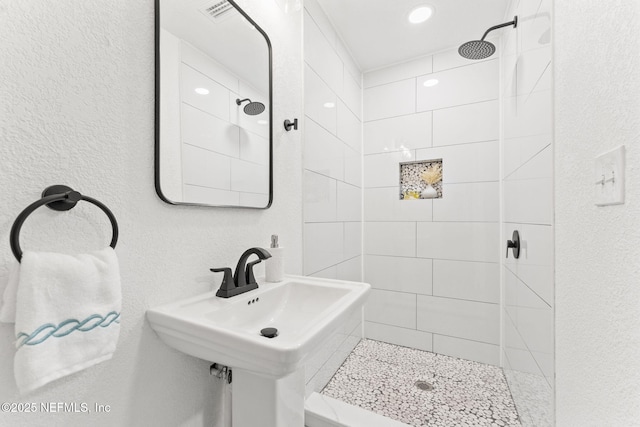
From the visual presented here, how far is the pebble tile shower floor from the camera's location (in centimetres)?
148

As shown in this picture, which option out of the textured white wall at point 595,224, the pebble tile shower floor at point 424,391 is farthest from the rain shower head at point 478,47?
the pebble tile shower floor at point 424,391

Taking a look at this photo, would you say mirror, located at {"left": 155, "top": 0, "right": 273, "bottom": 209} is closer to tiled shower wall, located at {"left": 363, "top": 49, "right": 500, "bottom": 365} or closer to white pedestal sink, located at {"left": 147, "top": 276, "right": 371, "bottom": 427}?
white pedestal sink, located at {"left": 147, "top": 276, "right": 371, "bottom": 427}

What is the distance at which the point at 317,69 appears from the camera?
175cm

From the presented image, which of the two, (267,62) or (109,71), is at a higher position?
(267,62)

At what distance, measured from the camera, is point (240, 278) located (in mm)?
1003

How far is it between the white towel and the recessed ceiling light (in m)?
2.04

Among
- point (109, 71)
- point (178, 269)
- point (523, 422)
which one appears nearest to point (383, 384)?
point (523, 422)

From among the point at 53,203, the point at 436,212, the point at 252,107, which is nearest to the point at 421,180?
the point at 436,212

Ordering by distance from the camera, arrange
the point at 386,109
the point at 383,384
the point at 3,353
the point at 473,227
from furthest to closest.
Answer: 1. the point at 386,109
2. the point at 473,227
3. the point at 383,384
4. the point at 3,353

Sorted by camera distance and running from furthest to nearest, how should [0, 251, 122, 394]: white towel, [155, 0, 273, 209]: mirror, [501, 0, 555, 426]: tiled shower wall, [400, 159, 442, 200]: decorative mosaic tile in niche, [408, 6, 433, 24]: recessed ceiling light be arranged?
[400, 159, 442, 200]: decorative mosaic tile in niche
[408, 6, 433, 24]: recessed ceiling light
[501, 0, 555, 426]: tiled shower wall
[155, 0, 273, 209]: mirror
[0, 251, 122, 394]: white towel

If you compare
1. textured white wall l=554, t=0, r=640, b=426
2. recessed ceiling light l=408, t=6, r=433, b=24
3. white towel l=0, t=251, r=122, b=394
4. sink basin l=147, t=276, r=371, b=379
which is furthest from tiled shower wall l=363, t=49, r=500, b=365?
white towel l=0, t=251, r=122, b=394

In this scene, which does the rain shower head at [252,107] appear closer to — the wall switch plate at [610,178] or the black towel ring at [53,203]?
the black towel ring at [53,203]

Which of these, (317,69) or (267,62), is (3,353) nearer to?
(267,62)

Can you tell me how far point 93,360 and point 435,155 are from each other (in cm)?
220
